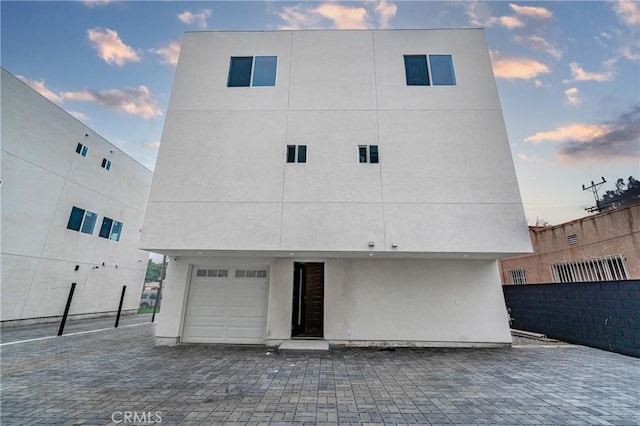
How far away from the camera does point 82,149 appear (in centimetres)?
1153

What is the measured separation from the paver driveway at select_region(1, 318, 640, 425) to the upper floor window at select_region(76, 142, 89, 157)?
8.96m

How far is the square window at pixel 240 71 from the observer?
7.01 meters

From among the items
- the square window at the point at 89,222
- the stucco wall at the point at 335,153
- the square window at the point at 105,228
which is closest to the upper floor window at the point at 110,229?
the square window at the point at 105,228

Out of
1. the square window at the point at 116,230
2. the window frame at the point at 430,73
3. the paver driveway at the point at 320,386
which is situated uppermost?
the window frame at the point at 430,73

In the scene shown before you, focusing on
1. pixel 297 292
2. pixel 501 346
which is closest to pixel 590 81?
pixel 501 346

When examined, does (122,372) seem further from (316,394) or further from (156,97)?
(156,97)

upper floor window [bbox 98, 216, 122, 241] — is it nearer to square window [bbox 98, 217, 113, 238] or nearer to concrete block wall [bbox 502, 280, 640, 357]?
square window [bbox 98, 217, 113, 238]

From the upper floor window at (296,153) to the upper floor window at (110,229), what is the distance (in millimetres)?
12578

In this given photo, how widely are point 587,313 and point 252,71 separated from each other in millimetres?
11452

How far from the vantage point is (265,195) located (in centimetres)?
594

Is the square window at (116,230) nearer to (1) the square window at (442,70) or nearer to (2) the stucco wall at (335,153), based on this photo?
(2) the stucco wall at (335,153)

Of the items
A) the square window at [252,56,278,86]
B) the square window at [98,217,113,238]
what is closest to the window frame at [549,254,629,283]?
the square window at [252,56,278,86]

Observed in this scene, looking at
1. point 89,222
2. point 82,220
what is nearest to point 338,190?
point 82,220

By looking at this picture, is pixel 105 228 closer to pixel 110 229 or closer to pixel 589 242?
pixel 110 229
